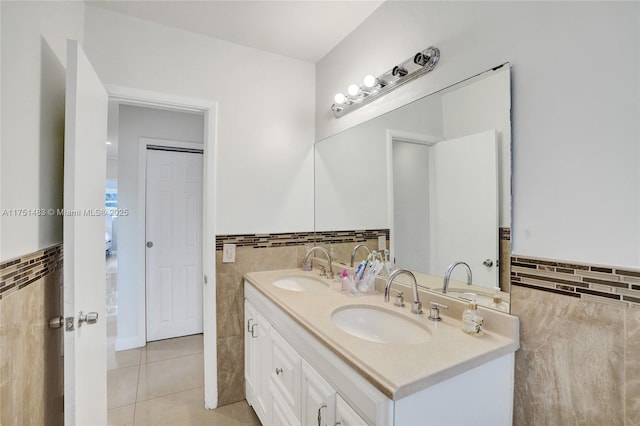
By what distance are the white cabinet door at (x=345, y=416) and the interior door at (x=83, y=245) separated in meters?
0.98

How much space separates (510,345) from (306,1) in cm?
189

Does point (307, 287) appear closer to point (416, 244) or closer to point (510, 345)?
point (416, 244)

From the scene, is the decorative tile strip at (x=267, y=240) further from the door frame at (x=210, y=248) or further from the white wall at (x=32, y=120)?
the white wall at (x=32, y=120)

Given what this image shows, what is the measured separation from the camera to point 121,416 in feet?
6.34

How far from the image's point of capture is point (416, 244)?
61.2 inches

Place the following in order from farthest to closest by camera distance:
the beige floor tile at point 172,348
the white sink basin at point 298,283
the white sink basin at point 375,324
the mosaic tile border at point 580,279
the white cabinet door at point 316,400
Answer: the beige floor tile at point 172,348, the white sink basin at point 298,283, the white sink basin at point 375,324, the white cabinet door at point 316,400, the mosaic tile border at point 580,279

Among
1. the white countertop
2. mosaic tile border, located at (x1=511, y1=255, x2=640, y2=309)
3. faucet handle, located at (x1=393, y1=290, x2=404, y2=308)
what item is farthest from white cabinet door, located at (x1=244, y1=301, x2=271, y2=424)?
mosaic tile border, located at (x1=511, y1=255, x2=640, y2=309)

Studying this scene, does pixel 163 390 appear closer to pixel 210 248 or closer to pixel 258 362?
pixel 258 362

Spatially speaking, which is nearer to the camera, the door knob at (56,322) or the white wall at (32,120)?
the white wall at (32,120)

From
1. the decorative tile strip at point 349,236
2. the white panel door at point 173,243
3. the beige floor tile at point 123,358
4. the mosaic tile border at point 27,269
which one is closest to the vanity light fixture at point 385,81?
the decorative tile strip at point 349,236

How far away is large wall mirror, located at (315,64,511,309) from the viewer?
1152 mm

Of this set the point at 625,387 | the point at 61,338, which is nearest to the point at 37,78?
the point at 61,338

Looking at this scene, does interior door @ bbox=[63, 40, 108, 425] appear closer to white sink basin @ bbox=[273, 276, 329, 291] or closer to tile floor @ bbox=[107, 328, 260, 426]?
tile floor @ bbox=[107, 328, 260, 426]

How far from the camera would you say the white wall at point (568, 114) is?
2.74ft
